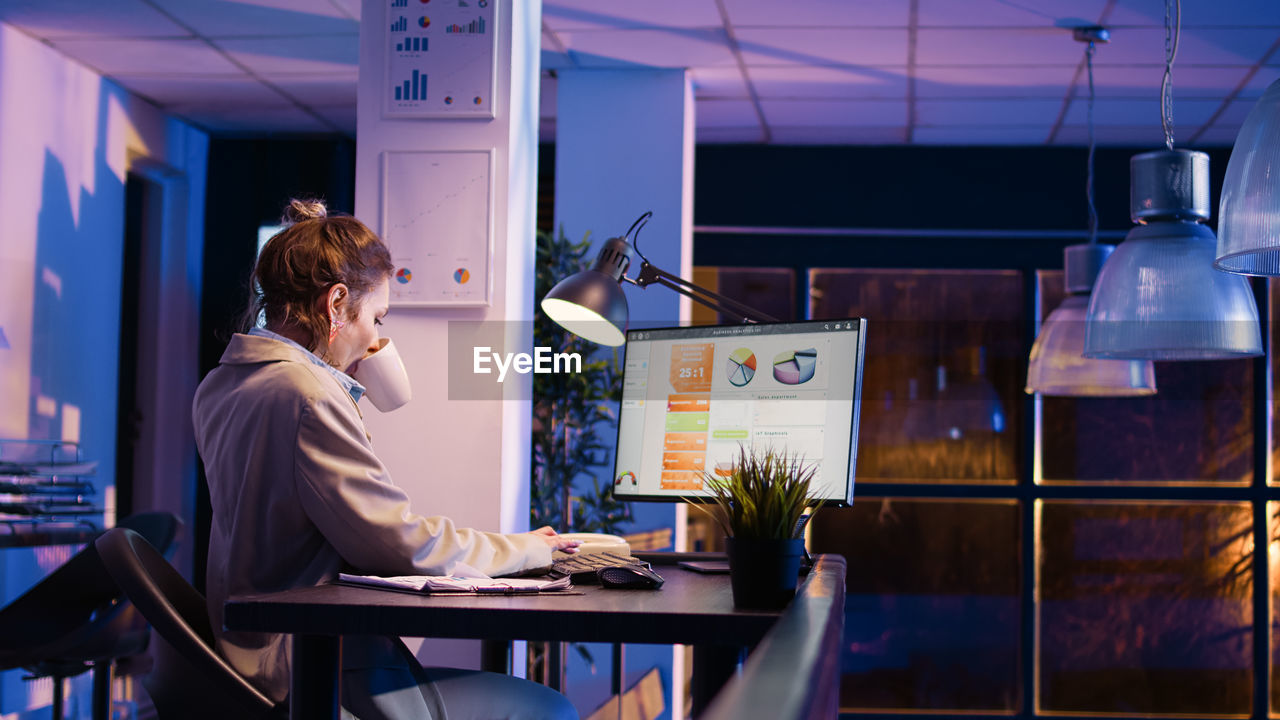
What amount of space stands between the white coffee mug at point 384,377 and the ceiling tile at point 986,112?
2.94 m

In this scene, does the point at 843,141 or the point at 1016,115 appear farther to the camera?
the point at 843,141

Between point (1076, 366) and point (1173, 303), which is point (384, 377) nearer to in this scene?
point (1173, 303)

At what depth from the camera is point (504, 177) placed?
304 centimetres

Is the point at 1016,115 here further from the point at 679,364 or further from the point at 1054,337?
the point at 679,364

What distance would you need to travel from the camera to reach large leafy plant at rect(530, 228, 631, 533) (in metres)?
3.65

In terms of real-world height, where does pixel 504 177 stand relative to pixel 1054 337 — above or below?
above

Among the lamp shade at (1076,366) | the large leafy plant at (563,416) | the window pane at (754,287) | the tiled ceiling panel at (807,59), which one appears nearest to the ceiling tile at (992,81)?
the tiled ceiling panel at (807,59)

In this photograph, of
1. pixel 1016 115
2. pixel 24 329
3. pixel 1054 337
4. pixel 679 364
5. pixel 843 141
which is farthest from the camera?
pixel 843 141

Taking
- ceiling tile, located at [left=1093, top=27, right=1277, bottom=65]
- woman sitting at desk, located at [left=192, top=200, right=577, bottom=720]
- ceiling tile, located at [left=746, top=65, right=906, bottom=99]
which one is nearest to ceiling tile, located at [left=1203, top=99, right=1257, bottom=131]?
ceiling tile, located at [left=1093, top=27, right=1277, bottom=65]

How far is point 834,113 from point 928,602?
2.46 meters

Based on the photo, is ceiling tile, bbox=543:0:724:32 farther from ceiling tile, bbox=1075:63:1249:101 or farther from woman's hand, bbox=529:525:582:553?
woman's hand, bbox=529:525:582:553

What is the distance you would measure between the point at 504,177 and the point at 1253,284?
408 centimetres

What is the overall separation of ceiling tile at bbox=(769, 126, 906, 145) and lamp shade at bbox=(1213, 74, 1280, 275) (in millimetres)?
3571

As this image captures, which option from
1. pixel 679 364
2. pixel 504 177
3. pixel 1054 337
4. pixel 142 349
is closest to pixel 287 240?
pixel 679 364
